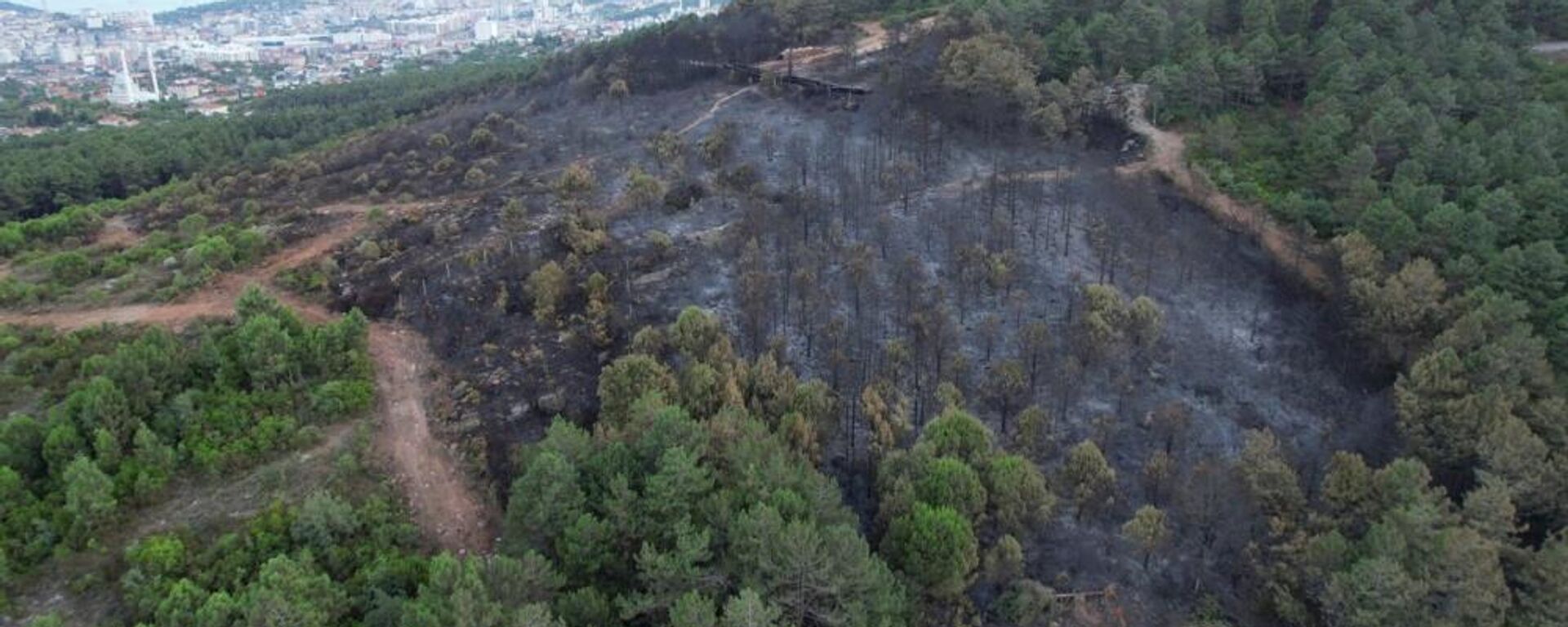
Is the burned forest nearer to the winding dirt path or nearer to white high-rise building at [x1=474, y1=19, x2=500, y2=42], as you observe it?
the winding dirt path

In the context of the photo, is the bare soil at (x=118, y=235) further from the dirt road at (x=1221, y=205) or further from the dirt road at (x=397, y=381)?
the dirt road at (x=1221, y=205)

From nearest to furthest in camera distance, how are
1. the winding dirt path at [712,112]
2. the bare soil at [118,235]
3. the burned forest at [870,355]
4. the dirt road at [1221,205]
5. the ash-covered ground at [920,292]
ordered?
the burned forest at [870,355] → the ash-covered ground at [920,292] → the dirt road at [1221,205] → the bare soil at [118,235] → the winding dirt path at [712,112]

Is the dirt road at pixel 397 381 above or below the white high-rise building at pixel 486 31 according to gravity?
below

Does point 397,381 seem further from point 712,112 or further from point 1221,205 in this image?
point 1221,205

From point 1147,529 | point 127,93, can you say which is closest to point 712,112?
point 1147,529

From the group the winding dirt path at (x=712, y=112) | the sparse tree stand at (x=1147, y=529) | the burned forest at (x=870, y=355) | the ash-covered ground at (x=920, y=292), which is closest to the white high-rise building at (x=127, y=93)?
the burned forest at (x=870, y=355)

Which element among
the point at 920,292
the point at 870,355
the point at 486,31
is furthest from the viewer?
the point at 486,31

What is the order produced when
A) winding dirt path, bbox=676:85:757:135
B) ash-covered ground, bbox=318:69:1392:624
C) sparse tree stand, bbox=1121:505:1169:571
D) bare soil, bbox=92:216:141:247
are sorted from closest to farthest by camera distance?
sparse tree stand, bbox=1121:505:1169:571, ash-covered ground, bbox=318:69:1392:624, bare soil, bbox=92:216:141:247, winding dirt path, bbox=676:85:757:135

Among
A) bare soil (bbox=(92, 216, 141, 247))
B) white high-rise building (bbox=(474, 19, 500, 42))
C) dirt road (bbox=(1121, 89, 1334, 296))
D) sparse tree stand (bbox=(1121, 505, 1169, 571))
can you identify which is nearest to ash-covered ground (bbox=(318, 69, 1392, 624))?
dirt road (bbox=(1121, 89, 1334, 296))

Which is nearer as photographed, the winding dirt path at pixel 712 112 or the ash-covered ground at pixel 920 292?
the ash-covered ground at pixel 920 292
